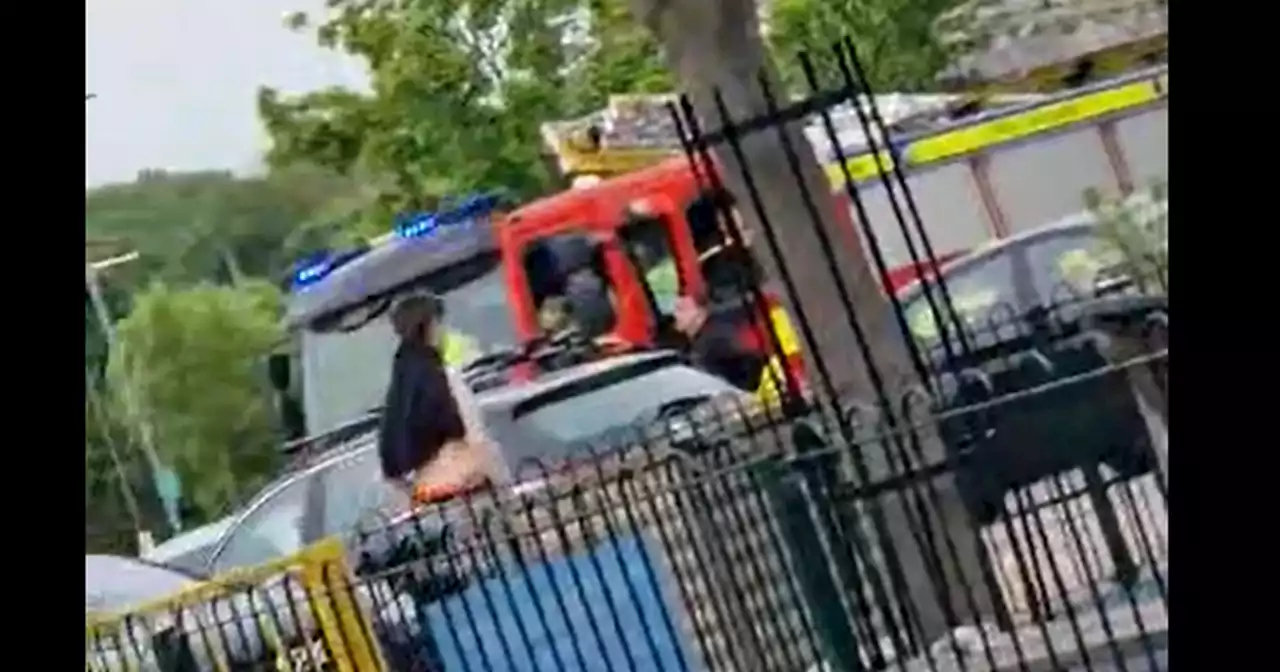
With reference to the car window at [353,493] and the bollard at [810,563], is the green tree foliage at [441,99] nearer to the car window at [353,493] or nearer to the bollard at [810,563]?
the car window at [353,493]

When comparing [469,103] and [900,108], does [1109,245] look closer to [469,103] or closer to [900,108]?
[900,108]

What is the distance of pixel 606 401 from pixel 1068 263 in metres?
1.02

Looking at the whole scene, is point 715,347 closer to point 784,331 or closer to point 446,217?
point 446,217

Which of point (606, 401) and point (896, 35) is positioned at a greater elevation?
point (896, 35)

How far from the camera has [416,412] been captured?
176 inches

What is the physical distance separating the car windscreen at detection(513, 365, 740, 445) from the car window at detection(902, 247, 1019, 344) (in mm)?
515

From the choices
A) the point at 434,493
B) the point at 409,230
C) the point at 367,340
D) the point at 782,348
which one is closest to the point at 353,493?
the point at 434,493

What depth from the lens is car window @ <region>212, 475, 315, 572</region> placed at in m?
4.57

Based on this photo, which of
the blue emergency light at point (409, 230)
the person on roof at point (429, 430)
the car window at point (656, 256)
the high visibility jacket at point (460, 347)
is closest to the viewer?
the person on roof at point (429, 430)

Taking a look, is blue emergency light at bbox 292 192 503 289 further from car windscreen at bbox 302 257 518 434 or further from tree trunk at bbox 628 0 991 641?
tree trunk at bbox 628 0 991 641

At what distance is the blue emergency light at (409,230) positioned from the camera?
22.8 ft

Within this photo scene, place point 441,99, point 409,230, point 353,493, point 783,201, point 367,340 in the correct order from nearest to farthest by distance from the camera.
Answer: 1. point 783,201
2. point 353,493
3. point 367,340
4. point 409,230
5. point 441,99

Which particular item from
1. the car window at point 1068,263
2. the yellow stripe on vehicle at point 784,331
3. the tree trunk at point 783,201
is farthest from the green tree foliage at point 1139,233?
the yellow stripe on vehicle at point 784,331

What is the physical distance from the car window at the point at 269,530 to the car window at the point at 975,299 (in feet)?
4.29
